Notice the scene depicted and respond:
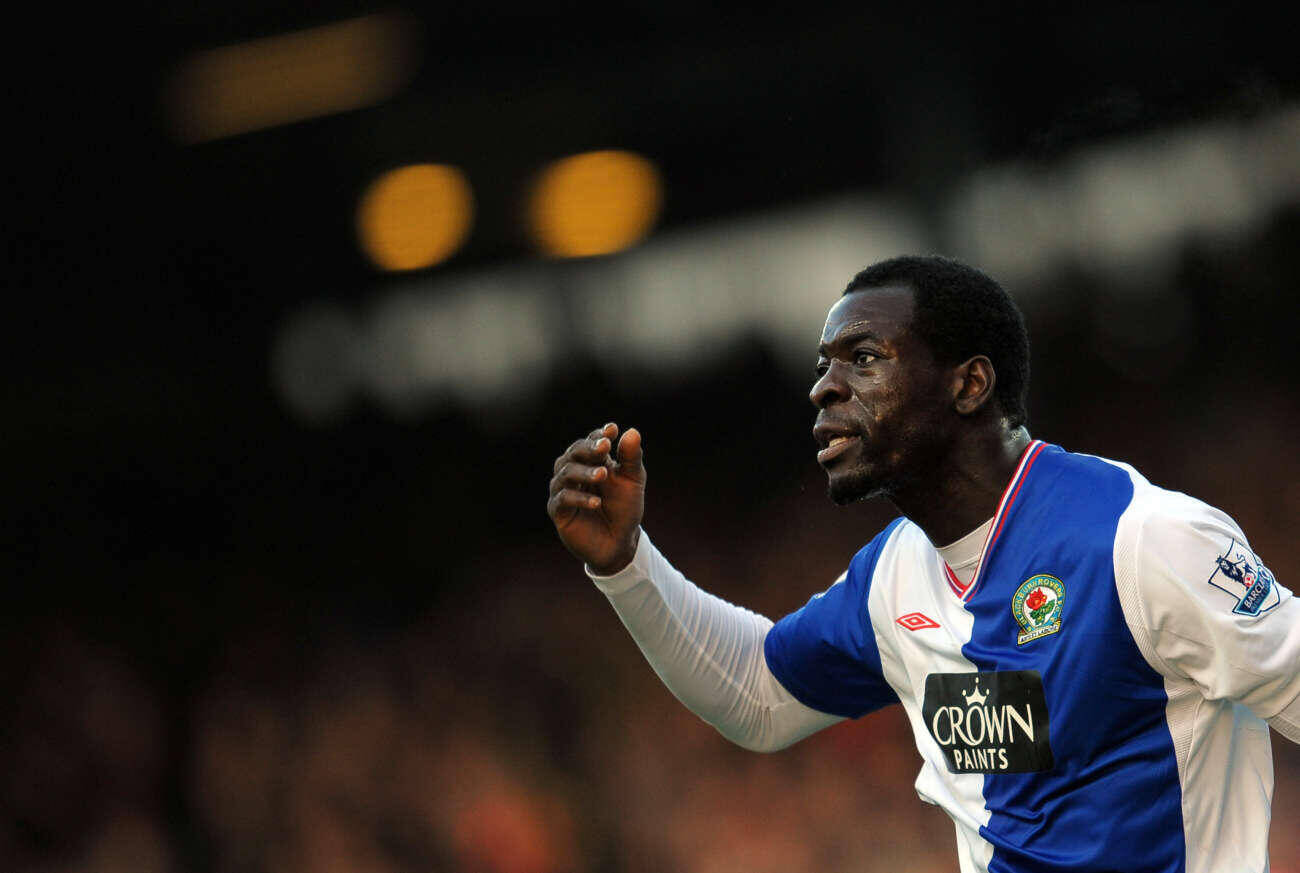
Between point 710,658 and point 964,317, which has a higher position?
point 964,317

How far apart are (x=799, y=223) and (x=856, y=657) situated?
9.62 ft

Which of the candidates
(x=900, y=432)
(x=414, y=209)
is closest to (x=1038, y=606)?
(x=900, y=432)

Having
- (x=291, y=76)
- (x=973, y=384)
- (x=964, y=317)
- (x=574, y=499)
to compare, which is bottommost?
(x=574, y=499)

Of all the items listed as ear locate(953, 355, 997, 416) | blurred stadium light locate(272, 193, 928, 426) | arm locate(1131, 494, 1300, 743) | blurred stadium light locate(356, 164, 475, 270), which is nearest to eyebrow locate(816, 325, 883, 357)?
ear locate(953, 355, 997, 416)

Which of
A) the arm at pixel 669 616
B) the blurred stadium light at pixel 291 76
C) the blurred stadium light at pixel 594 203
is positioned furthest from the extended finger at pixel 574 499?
the blurred stadium light at pixel 291 76

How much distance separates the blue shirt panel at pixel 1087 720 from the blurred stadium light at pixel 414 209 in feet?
12.6

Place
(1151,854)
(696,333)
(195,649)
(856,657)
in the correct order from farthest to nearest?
(195,649) → (696,333) → (856,657) → (1151,854)

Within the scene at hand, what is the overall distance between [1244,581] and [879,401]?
2.04ft

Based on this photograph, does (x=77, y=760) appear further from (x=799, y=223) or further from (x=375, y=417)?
(x=799, y=223)

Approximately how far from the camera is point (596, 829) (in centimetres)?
513

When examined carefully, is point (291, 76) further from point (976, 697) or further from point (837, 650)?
Answer: point (976, 697)

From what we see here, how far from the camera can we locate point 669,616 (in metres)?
2.56

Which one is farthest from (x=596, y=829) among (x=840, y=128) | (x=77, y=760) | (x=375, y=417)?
(x=840, y=128)

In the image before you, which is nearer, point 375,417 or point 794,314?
point 794,314
